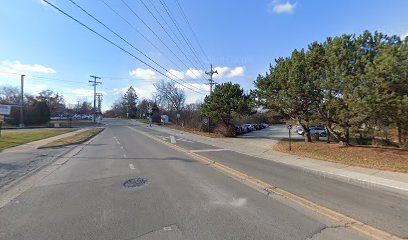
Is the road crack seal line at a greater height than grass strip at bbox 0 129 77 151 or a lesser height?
greater

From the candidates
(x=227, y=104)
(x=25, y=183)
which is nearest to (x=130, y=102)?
(x=227, y=104)

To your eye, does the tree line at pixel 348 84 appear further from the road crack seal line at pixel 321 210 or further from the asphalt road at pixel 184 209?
the road crack seal line at pixel 321 210

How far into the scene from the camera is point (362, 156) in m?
13.8

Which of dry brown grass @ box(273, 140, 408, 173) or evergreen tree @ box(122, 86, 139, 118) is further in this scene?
evergreen tree @ box(122, 86, 139, 118)

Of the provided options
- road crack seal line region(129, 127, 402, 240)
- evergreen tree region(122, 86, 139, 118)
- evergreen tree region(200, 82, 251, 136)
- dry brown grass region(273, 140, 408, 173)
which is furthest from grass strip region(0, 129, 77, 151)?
evergreen tree region(122, 86, 139, 118)

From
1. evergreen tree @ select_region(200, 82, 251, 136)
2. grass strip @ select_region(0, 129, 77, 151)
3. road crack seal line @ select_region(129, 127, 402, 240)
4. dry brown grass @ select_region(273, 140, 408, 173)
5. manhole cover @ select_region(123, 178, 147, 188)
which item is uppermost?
evergreen tree @ select_region(200, 82, 251, 136)

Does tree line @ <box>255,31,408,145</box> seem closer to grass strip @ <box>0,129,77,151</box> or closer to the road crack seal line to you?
the road crack seal line

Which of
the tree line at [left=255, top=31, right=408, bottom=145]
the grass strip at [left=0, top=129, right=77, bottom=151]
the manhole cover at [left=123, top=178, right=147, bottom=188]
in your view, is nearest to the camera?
the manhole cover at [left=123, top=178, right=147, bottom=188]

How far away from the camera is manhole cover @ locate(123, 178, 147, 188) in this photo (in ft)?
26.7

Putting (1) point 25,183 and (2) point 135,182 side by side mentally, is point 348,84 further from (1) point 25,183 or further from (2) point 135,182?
(1) point 25,183

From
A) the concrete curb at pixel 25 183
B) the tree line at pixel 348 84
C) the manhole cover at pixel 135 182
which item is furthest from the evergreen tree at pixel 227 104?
the manhole cover at pixel 135 182

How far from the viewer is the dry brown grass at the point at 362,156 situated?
11.6 metres

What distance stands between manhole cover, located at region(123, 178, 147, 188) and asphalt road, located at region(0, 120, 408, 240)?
14 cm

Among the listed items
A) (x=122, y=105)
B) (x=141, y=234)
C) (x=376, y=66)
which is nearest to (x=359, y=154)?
(x=376, y=66)
